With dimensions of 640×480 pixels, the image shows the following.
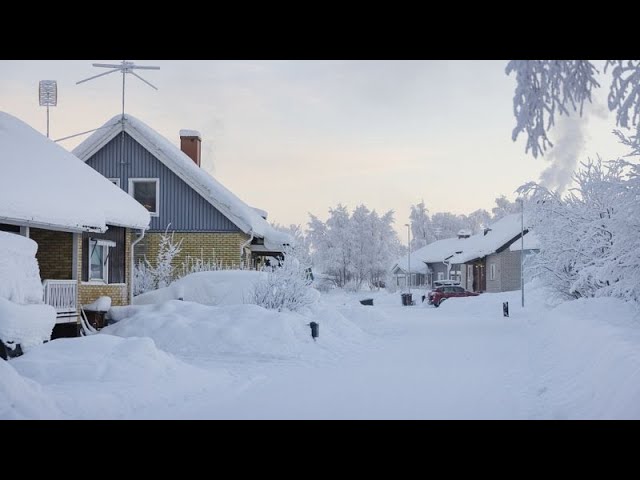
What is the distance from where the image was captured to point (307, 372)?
1401 cm

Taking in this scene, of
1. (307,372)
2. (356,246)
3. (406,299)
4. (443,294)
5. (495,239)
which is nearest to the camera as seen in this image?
(307,372)

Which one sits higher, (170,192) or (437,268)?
(170,192)

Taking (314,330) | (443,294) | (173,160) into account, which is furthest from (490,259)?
(314,330)

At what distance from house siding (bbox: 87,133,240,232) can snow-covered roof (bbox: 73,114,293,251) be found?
292mm

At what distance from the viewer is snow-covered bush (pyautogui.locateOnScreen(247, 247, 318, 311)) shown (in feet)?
69.0

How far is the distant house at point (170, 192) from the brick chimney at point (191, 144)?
13.2 feet

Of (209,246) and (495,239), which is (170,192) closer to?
(209,246)

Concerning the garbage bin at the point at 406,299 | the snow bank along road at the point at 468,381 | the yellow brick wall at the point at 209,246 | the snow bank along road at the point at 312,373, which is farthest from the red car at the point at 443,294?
the snow bank along road at the point at 312,373

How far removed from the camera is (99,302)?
1948 centimetres

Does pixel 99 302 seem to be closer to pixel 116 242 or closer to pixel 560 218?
pixel 116 242

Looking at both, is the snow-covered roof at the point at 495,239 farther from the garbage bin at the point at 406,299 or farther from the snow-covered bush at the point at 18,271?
the snow-covered bush at the point at 18,271

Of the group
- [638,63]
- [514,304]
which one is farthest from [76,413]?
[514,304]

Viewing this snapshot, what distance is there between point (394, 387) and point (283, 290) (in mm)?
9511

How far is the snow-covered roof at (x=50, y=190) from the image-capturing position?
48.8 ft
